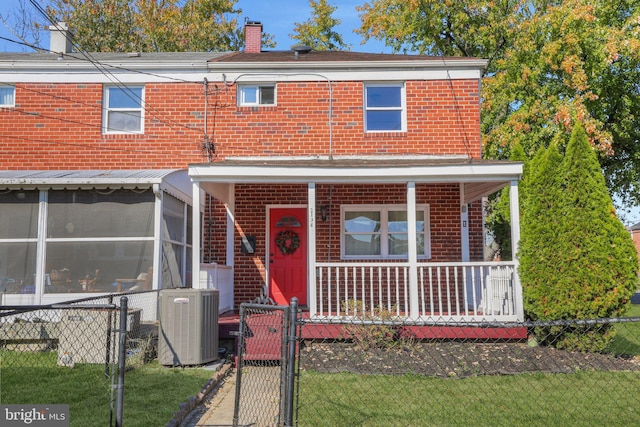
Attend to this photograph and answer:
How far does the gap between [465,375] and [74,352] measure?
556cm

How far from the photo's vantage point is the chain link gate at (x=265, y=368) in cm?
425

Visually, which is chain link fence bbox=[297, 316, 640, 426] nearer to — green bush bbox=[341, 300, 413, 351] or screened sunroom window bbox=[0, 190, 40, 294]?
green bush bbox=[341, 300, 413, 351]

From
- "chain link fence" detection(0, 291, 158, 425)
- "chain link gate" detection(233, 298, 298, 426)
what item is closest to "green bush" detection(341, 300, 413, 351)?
"chain link gate" detection(233, 298, 298, 426)

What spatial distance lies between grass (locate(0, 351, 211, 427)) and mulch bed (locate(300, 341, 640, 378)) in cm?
191

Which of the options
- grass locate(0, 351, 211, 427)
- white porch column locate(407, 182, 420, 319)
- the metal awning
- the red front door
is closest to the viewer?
grass locate(0, 351, 211, 427)

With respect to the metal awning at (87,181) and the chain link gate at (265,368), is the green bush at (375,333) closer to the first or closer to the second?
the chain link gate at (265,368)

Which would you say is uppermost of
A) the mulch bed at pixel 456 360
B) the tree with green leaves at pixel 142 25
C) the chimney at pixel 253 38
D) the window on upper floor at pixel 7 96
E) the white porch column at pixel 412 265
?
the tree with green leaves at pixel 142 25

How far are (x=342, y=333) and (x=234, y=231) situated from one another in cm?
378

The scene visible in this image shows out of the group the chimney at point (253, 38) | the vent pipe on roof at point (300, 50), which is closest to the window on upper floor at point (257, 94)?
the vent pipe on roof at point (300, 50)

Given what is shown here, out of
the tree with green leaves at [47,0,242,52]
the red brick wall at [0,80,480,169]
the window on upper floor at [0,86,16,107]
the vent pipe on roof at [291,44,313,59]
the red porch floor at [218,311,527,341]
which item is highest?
the tree with green leaves at [47,0,242,52]

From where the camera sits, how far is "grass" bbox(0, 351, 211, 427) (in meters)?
5.50

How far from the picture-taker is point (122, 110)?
1199 centimetres

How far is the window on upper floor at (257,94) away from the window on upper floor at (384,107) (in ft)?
6.88

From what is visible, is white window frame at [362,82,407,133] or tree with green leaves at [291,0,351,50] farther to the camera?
tree with green leaves at [291,0,351,50]
